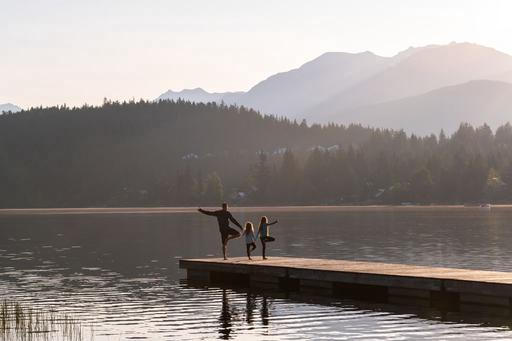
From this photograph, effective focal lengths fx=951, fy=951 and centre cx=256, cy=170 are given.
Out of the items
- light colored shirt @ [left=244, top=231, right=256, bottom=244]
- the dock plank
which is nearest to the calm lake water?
the dock plank

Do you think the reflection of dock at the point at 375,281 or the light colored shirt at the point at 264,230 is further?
the light colored shirt at the point at 264,230

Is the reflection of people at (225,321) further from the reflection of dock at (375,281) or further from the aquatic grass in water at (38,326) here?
the aquatic grass in water at (38,326)

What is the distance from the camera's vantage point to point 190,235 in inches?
4665

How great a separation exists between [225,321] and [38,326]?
295 inches

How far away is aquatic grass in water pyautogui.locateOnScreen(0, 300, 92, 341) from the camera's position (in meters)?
35.3

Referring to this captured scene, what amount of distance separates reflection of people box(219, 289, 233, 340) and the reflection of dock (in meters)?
5.12

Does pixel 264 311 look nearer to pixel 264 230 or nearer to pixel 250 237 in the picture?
pixel 264 230

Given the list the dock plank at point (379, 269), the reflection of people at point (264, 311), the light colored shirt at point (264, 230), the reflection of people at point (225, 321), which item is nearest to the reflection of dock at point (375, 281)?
the dock plank at point (379, 269)

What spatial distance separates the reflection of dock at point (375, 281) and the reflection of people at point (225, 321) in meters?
5.12

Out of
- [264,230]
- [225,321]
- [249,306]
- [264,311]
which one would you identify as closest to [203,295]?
[249,306]

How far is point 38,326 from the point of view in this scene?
37.5 metres

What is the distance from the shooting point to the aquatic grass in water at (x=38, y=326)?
35344 millimetres

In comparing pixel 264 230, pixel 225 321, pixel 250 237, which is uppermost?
pixel 264 230

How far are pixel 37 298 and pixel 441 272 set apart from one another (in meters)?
20.4
